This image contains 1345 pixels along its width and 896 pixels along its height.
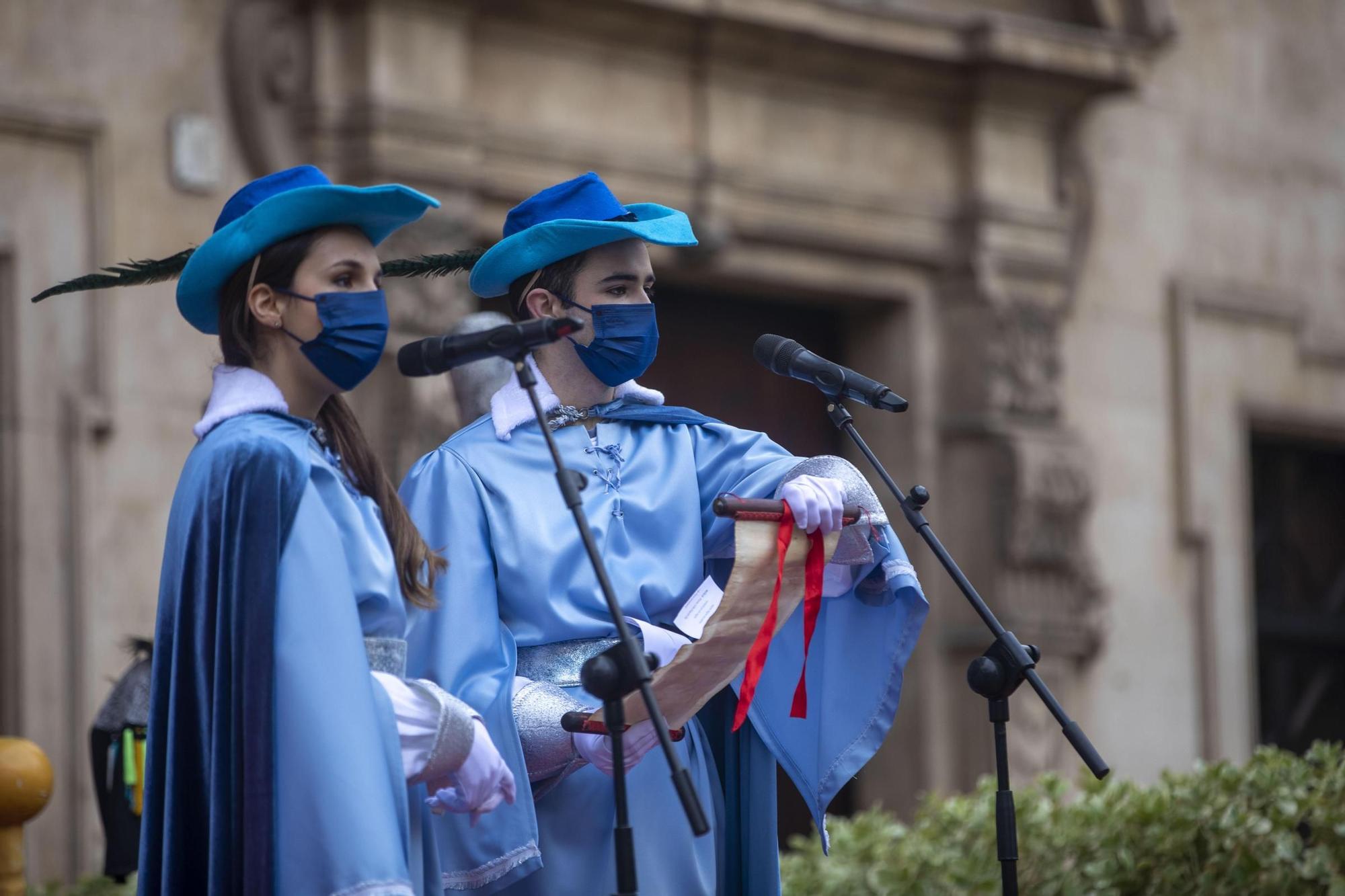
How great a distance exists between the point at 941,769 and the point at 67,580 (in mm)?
3862

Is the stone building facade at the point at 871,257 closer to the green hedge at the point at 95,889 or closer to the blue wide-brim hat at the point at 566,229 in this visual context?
the green hedge at the point at 95,889

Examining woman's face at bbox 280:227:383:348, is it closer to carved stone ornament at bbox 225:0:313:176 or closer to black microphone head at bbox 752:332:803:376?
black microphone head at bbox 752:332:803:376

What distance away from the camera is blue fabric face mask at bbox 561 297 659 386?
4.23 metres

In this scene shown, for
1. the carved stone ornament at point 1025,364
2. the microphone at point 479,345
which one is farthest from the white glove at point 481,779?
the carved stone ornament at point 1025,364

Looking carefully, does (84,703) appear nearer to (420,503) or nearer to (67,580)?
(67,580)

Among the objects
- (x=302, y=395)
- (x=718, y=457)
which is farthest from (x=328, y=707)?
(x=718, y=457)

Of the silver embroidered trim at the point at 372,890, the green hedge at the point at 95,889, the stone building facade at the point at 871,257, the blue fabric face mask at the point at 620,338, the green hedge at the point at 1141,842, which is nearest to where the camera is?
the silver embroidered trim at the point at 372,890

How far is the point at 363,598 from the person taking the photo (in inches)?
143

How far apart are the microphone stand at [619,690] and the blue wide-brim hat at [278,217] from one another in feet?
1.36

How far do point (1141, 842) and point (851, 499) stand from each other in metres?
1.97

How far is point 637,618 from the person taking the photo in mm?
4109

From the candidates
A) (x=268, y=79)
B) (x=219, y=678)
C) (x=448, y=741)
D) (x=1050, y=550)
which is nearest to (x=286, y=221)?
(x=219, y=678)

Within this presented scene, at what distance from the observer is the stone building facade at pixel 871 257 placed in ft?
23.4

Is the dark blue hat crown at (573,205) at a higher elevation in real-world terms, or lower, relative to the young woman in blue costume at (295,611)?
higher
